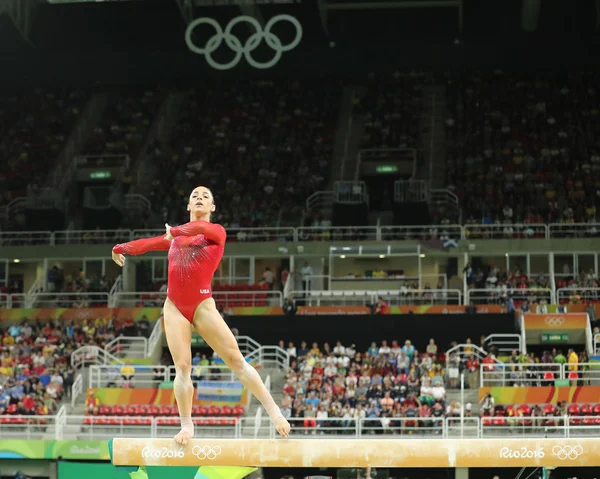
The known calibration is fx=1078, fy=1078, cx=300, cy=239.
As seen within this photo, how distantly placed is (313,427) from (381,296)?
30.7ft

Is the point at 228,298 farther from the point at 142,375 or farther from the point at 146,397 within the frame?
the point at 146,397

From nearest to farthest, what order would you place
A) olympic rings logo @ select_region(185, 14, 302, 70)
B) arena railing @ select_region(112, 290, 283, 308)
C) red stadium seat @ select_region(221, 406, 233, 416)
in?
red stadium seat @ select_region(221, 406, 233, 416) → arena railing @ select_region(112, 290, 283, 308) → olympic rings logo @ select_region(185, 14, 302, 70)

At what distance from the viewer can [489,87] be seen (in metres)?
44.9

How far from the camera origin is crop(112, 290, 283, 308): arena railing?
35625mm

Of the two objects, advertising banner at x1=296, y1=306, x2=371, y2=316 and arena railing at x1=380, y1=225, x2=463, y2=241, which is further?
arena railing at x1=380, y1=225, x2=463, y2=241

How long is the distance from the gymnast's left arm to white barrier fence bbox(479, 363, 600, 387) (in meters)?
18.9

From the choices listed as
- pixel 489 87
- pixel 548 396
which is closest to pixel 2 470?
pixel 548 396

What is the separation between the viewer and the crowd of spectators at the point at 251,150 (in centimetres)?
4069

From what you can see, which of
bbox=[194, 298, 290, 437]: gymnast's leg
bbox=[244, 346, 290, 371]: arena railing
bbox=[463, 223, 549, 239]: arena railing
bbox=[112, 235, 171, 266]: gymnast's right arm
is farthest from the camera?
bbox=[463, 223, 549, 239]: arena railing

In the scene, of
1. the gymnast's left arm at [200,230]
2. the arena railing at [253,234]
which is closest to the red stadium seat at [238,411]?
the arena railing at [253,234]

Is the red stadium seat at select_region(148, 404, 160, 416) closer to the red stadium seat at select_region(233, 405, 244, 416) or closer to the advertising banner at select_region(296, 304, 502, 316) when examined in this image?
the red stadium seat at select_region(233, 405, 244, 416)

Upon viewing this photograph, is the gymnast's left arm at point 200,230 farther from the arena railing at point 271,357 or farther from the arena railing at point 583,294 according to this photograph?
the arena railing at point 583,294

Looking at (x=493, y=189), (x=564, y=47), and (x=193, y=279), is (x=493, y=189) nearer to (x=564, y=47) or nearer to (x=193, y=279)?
(x=564, y=47)

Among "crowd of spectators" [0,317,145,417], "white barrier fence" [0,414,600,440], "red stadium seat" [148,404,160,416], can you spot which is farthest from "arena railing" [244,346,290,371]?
"crowd of spectators" [0,317,145,417]
